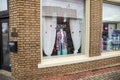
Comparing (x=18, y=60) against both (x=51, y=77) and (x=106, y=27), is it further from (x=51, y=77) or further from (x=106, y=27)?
(x=106, y=27)

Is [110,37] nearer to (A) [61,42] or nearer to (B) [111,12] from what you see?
(B) [111,12]

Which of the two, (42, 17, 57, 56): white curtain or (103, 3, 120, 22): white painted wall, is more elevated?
(103, 3, 120, 22): white painted wall

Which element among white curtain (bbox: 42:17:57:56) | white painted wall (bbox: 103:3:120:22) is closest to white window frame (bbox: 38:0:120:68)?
white curtain (bbox: 42:17:57:56)

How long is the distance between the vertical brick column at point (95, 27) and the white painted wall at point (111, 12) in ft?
2.59

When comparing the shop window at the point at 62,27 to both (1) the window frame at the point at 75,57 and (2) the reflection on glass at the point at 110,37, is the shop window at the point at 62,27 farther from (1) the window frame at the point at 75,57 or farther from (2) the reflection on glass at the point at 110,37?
(2) the reflection on glass at the point at 110,37

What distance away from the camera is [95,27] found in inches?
356

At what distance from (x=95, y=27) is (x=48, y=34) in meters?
2.09

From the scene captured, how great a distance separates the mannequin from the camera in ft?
27.5

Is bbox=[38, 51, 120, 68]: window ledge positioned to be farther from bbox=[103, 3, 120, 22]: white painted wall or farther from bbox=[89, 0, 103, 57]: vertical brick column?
bbox=[103, 3, 120, 22]: white painted wall

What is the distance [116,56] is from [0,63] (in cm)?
500

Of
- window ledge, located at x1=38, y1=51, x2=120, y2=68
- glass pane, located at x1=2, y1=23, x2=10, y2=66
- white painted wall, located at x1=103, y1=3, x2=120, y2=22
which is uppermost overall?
Result: white painted wall, located at x1=103, y1=3, x2=120, y2=22

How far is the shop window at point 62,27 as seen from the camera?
26.0ft

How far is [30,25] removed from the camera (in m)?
7.07

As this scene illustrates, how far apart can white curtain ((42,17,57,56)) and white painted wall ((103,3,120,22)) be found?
2831 millimetres
